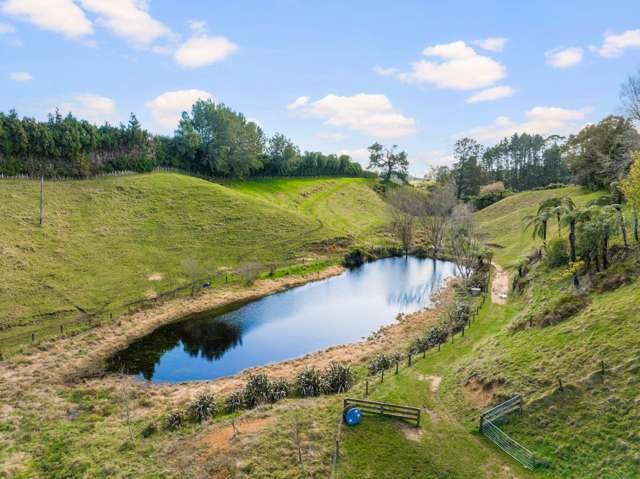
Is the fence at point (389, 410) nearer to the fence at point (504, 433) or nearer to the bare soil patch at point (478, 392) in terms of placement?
the fence at point (504, 433)

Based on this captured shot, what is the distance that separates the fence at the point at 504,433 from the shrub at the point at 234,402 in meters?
14.7

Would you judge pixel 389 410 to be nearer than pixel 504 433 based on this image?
No

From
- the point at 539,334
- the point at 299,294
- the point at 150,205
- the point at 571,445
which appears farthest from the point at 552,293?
the point at 150,205

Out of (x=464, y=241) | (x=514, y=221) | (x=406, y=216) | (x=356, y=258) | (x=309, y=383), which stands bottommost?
(x=309, y=383)

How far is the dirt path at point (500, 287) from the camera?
4124 cm

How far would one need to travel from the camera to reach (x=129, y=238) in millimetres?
57312

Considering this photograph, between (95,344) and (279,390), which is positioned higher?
(279,390)

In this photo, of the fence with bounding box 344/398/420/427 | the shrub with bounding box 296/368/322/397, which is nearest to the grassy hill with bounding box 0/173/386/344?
the shrub with bounding box 296/368/322/397

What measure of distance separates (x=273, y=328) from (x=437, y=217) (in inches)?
1750

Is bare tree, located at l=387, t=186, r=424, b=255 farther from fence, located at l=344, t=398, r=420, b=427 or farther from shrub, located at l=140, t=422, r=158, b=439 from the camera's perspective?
shrub, located at l=140, t=422, r=158, b=439

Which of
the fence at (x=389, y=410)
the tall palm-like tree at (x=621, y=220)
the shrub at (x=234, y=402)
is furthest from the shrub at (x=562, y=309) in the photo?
the shrub at (x=234, y=402)

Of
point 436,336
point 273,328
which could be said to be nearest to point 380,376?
point 436,336

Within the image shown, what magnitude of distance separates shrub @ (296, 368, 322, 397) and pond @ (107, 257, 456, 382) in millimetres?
8269

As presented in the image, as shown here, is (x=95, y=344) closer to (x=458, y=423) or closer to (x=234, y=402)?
(x=234, y=402)
